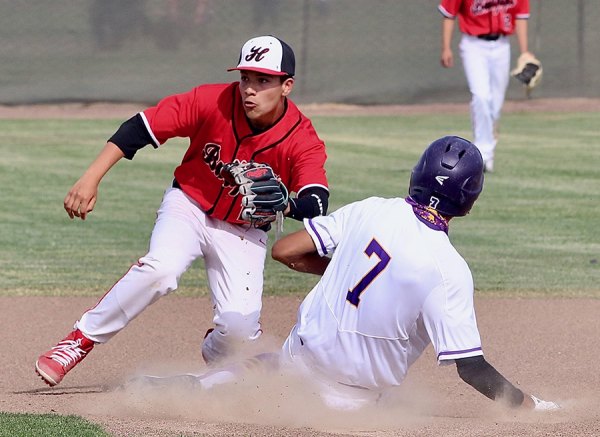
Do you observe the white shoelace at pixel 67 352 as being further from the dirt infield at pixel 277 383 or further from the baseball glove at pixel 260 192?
the baseball glove at pixel 260 192

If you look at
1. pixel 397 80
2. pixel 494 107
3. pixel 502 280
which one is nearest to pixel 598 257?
pixel 502 280

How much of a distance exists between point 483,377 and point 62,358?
1.93m

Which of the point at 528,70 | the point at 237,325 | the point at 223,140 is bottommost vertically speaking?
the point at 528,70

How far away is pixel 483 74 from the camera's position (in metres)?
12.5

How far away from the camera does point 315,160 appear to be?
18.0 feet

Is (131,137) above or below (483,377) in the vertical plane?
above

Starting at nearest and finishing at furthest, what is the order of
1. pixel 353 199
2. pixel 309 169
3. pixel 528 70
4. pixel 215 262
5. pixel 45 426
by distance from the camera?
pixel 45 426 → pixel 309 169 → pixel 215 262 → pixel 353 199 → pixel 528 70

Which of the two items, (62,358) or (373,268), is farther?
(62,358)

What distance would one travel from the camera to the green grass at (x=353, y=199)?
8.72 m

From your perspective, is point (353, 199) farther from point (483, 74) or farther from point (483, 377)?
point (483, 377)

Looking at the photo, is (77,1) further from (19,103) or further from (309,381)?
(309,381)

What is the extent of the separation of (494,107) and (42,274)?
5.83 meters

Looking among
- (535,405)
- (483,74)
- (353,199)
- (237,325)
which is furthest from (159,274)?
(483,74)

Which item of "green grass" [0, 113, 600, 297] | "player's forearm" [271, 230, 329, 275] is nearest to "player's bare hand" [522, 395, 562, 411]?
"player's forearm" [271, 230, 329, 275]
